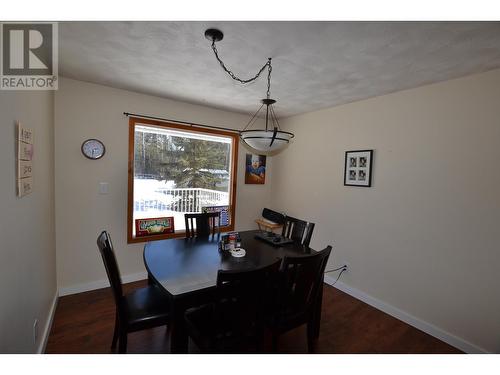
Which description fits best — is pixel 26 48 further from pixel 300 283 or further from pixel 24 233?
pixel 300 283

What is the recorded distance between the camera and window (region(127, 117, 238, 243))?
A: 10.1ft

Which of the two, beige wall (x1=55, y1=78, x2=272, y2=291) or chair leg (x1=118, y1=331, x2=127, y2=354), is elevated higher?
beige wall (x1=55, y1=78, x2=272, y2=291)

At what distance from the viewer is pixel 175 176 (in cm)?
340

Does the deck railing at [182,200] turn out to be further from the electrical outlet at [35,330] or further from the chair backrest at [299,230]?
the electrical outlet at [35,330]

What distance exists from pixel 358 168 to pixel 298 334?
1.98m

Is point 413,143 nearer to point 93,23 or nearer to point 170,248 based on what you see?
point 170,248

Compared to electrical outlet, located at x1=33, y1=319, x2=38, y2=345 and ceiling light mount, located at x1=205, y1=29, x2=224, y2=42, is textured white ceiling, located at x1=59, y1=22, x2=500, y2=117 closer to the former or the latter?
ceiling light mount, located at x1=205, y1=29, x2=224, y2=42

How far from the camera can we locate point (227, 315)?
1.44 metres

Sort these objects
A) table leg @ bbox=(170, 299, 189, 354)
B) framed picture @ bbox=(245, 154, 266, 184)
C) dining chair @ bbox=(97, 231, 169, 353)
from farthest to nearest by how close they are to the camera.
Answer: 1. framed picture @ bbox=(245, 154, 266, 184)
2. dining chair @ bbox=(97, 231, 169, 353)
3. table leg @ bbox=(170, 299, 189, 354)

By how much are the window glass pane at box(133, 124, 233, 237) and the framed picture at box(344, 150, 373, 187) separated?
1769 mm

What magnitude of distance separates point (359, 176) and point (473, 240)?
121cm

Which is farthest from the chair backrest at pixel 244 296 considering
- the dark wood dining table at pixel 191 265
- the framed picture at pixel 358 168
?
the framed picture at pixel 358 168

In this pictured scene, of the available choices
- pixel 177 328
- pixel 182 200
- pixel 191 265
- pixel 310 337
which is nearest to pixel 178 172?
pixel 182 200

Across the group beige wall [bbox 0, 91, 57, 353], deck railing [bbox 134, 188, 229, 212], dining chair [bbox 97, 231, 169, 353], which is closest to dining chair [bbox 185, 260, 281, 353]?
dining chair [bbox 97, 231, 169, 353]
